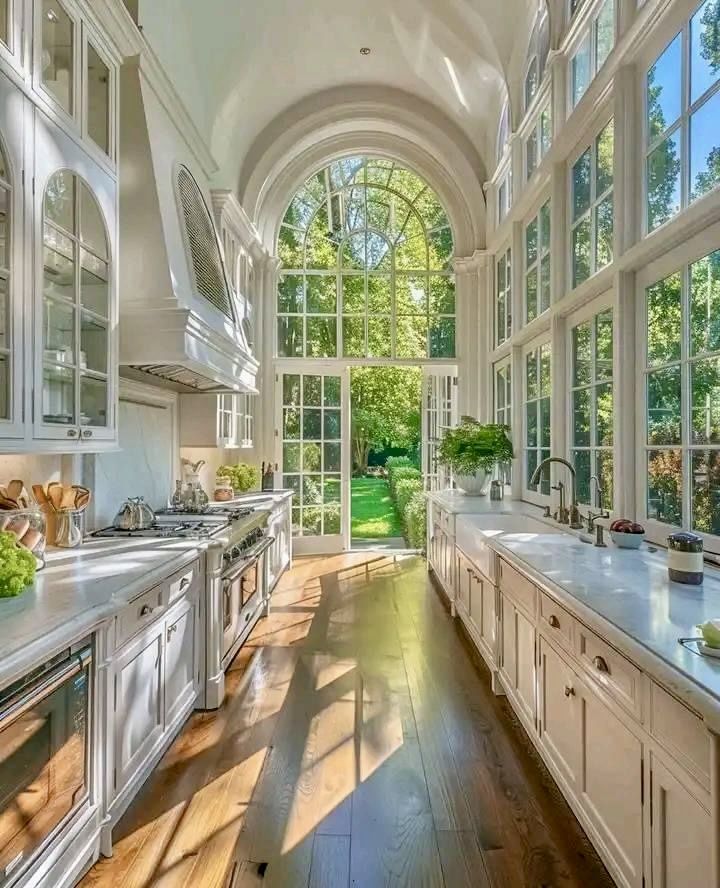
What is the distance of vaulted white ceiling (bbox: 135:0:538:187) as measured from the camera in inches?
163

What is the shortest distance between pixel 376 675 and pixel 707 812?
2209mm

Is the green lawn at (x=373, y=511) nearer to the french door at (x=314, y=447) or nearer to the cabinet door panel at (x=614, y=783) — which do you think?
the french door at (x=314, y=447)

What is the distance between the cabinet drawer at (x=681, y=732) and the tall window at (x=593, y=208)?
7.69 ft

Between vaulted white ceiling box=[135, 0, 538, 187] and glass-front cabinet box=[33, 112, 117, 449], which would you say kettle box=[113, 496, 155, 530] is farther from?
vaulted white ceiling box=[135, 0, 538, 187]

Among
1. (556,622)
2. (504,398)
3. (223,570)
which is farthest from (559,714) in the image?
(504,398)

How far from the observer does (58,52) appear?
83.9 inches

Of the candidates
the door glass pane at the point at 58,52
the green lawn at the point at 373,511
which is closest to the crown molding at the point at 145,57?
the door glass pane at the point at 58,52

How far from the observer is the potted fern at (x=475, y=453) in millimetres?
4602

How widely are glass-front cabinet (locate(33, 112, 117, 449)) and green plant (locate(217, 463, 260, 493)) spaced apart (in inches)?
99.7

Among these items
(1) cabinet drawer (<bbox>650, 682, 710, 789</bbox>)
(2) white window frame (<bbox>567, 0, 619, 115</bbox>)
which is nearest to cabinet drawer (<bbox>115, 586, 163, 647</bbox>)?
(1) cabinet drawer (<bbox>650, 682, 710, 789</bbox>)

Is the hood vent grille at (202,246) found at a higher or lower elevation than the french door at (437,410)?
higher

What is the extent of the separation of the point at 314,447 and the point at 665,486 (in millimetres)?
4257

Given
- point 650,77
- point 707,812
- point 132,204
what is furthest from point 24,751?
point 650,77

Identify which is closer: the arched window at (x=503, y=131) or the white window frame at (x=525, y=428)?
the white window frame at (x=525, y=428)
